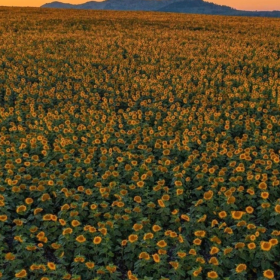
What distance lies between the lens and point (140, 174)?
7516 mm

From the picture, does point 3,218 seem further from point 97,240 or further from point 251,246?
point 251,246

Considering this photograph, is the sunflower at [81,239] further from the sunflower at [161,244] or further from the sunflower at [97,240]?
the sunflower at [161,244]

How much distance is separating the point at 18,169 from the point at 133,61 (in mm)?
10568

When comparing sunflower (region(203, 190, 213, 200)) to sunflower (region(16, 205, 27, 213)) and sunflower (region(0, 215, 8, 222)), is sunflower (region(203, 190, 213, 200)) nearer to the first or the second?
sunflower (region(16, 205, 27, 213))

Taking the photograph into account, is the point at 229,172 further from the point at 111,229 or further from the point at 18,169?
the point at 18,169

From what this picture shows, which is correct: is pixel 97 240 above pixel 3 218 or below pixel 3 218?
below

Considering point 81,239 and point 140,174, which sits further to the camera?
point 140,174

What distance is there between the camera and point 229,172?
296 inches

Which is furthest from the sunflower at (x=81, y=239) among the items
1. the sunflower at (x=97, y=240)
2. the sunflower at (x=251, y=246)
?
the sunflower at (x=251, y=246)

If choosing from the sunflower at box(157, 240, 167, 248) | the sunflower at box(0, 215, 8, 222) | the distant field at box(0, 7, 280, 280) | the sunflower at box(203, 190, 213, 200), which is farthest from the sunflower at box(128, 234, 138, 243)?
the sunflower at box(0, 215, 8, 222)

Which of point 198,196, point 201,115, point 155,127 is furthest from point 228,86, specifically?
point 198,196

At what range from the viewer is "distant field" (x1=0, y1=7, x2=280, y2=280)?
17.7 feet

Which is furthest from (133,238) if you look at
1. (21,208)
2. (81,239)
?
(21,208)

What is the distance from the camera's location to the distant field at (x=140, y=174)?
538 centimetres
